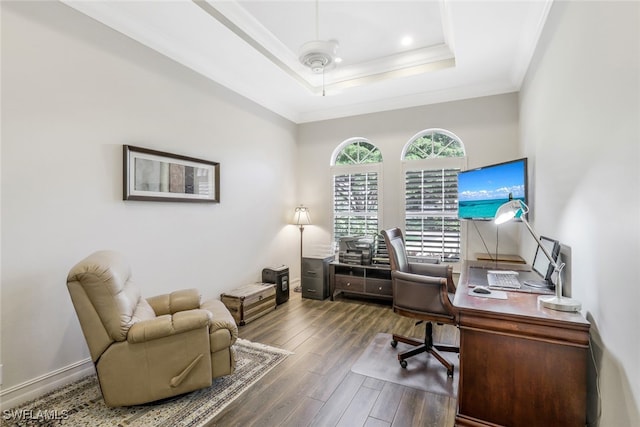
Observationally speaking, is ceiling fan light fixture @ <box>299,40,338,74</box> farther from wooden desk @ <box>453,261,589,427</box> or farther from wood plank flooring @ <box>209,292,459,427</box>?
wood plank flooring @ <box>209,292,459,427</box>

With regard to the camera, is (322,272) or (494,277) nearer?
(494,277)

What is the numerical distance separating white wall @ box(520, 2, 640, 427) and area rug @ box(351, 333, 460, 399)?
0.87 meters

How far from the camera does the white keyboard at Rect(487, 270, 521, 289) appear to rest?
206 cm

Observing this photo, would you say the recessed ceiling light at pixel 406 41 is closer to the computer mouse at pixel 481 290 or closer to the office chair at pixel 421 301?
the office chair at pixel 421 301

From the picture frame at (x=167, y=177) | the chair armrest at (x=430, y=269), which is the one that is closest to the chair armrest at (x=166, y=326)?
the picture frame at (x=167, y=177)

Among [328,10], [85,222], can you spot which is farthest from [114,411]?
[328,10]

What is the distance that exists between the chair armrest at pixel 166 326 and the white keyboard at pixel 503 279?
2.01 metres

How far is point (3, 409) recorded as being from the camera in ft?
6.32

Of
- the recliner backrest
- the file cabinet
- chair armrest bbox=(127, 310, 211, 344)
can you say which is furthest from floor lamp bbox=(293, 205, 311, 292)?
the recliner backrest

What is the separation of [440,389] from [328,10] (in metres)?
3.29

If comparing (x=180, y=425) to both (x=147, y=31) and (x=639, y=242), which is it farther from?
(x=147, y=31)

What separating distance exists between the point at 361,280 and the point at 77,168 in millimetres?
3359

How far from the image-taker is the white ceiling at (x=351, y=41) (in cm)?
252

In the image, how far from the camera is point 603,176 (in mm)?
→ 1427
